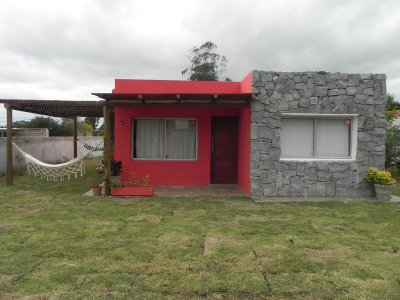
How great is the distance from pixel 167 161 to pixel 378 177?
5248 millimetres

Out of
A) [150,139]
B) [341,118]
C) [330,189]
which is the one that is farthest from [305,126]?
[150,139]

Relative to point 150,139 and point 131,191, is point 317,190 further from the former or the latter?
point 150,139

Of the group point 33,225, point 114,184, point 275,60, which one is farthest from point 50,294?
point 275,60

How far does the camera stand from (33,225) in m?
5.00

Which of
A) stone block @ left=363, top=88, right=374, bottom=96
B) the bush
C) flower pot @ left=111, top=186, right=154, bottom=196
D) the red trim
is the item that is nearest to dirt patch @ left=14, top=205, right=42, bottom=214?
flower pot @ left=111, top=186, right=154, bottom=196

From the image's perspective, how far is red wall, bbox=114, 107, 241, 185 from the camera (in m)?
8.96

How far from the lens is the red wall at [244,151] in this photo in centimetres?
768

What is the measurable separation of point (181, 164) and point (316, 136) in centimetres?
365

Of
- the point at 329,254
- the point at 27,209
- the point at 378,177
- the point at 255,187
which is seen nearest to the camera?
the point at 329,254

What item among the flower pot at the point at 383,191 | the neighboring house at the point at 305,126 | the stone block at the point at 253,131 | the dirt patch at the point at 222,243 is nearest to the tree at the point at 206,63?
the neighboring house at the point at 305,126

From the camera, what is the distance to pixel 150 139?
9.08 meters

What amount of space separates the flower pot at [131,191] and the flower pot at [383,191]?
5124 millimetres

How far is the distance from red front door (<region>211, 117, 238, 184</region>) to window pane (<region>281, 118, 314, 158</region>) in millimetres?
2033

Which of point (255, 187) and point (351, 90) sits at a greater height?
point (351, 90)
